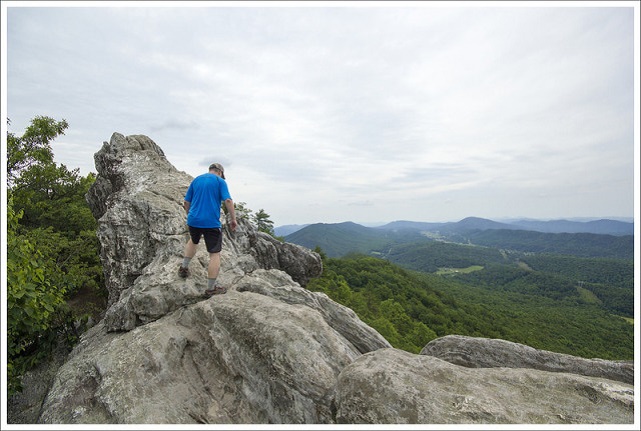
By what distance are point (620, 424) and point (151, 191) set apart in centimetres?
1757

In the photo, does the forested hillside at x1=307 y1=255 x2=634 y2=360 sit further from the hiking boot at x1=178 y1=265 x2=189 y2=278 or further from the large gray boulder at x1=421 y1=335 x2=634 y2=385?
the hiking boot at x1=178 y1=265 x2=189 y2=278

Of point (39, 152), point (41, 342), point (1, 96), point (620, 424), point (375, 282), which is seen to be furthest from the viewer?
point (375, 282)

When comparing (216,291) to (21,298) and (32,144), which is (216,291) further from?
(32,144)

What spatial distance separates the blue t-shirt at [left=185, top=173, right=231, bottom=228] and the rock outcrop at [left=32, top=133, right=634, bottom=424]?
98.3 inches

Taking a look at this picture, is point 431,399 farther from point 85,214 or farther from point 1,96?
point 85,214

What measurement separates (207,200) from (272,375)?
5457mm

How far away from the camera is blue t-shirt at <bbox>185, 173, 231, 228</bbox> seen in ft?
30.3

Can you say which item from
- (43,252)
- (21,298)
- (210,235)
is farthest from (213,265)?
(43,252)

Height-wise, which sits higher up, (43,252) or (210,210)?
(210,210)

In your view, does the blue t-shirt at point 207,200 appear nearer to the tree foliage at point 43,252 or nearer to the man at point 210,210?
the man at point 210,210

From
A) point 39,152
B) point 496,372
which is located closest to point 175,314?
point 496,372

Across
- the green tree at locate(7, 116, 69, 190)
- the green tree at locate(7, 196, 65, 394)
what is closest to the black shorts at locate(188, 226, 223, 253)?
the green tree at locate(7, 196, 65, 394)

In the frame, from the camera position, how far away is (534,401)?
6289 millimetres

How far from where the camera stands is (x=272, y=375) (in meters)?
7.07
